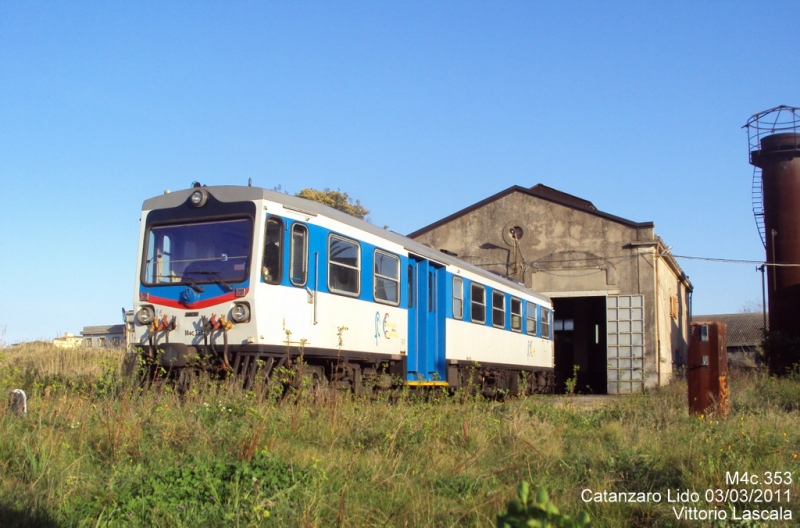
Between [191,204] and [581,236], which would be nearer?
[191,204]

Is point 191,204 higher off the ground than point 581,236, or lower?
lower

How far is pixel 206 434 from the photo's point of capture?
252 inches

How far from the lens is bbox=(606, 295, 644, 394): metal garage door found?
23.4 metres

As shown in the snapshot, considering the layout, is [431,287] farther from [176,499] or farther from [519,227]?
[519,227]

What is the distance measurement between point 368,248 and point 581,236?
1399cm

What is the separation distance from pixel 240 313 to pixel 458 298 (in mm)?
6523

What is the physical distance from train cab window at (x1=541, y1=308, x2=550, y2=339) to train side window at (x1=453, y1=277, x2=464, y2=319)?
7.30m

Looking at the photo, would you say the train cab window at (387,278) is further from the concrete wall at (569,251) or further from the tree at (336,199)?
the tree at (336,199)

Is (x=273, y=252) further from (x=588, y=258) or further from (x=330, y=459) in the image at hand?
(x=588, y=258)

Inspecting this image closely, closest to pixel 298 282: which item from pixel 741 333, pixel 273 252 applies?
pixel 273 252

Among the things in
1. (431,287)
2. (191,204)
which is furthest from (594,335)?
(191,204)

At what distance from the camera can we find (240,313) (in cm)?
933

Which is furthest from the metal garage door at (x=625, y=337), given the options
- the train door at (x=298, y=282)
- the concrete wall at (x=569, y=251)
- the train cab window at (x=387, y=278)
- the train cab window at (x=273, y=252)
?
the train cab window at (x=273, y=252)

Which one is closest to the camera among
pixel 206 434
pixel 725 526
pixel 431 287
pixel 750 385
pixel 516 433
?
pixel 725 526
